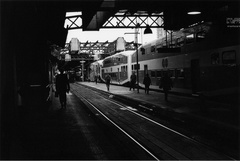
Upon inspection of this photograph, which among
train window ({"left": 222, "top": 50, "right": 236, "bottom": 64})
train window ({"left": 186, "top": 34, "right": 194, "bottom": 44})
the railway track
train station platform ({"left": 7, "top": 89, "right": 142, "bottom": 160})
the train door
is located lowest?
the railway track

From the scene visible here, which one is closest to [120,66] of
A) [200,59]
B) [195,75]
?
[195,75]

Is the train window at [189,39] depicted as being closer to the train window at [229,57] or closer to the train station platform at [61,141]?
the train window at [229,57]

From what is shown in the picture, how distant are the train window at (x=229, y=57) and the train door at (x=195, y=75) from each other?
2924 mm

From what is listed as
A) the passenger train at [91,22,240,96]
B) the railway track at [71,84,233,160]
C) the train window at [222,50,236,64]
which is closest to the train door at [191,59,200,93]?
the passenger train at [91,22,240,96]

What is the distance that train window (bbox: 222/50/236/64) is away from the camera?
13.1 m

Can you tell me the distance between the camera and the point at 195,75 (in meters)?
17.3

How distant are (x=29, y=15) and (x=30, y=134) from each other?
474cm

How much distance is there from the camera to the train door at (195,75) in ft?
55.1

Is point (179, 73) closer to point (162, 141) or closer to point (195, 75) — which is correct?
point (195, 75)

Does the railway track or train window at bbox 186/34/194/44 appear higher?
train window at bbox 186/34/194/44

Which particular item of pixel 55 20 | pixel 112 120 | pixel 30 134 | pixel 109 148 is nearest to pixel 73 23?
pixel 55 20

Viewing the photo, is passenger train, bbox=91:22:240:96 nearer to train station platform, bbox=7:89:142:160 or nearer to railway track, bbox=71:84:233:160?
railway track, bbox=71:84:233:160

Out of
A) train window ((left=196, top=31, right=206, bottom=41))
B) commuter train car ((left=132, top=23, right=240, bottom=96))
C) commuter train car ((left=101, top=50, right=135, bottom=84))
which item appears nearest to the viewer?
commuter train car ((left=132, top=23, right=240, bottom=96))

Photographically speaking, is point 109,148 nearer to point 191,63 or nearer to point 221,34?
point 221,34
